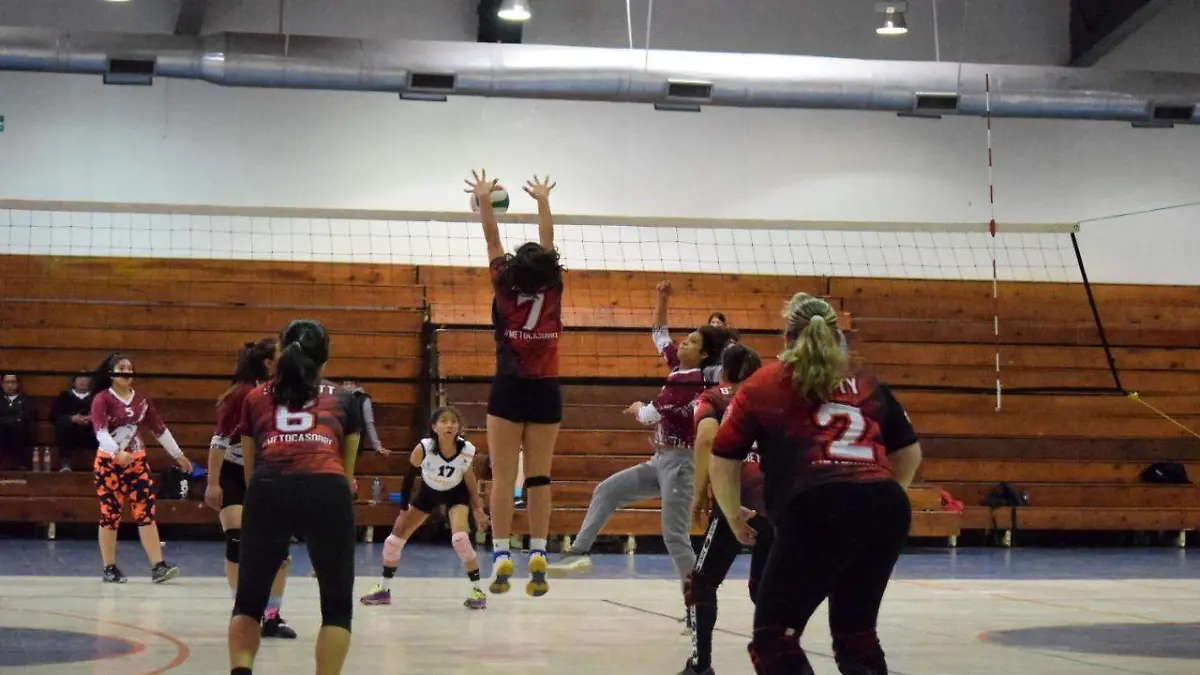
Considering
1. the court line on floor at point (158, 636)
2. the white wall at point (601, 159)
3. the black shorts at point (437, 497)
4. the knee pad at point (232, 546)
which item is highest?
the white wall at point (601, 159)

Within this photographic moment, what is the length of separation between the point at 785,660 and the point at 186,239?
14.8 m

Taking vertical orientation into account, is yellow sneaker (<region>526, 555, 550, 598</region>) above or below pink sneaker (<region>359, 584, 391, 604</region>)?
above

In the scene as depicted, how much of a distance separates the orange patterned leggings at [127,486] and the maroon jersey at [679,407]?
5096 millimetres

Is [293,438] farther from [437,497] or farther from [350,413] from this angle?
[437,497]

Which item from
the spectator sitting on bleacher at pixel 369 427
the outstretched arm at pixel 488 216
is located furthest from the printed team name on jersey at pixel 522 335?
the spectator sitting on bleacher at pixel 369 427

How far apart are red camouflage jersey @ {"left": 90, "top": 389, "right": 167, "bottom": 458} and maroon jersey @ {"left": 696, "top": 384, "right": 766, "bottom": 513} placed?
6.10 meters

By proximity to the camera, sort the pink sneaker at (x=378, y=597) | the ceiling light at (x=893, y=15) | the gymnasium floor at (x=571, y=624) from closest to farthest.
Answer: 1. the gymnasium floor at (x=571, y=624)
2. the pink sneaker at (x=378, y=597)
3. the ceiling light at (x=893, y=15)

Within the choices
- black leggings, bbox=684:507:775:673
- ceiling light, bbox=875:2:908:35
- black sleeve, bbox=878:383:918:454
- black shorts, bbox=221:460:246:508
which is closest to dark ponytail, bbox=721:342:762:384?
black leggings, bbox=684:507:775:673

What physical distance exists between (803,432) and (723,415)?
4.88 feet

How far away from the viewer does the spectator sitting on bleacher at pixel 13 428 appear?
51.2 feet

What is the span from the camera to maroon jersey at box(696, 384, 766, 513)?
20.9ft

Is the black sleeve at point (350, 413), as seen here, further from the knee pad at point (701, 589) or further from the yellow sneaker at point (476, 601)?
the yellow sneaker at point (476, 601)

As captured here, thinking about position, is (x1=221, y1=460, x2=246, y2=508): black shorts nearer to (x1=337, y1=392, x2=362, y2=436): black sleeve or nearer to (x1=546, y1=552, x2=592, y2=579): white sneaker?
(x1=546, y1=552, x2=592, y2=579): white sneaker

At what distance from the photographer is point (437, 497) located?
9.87m
